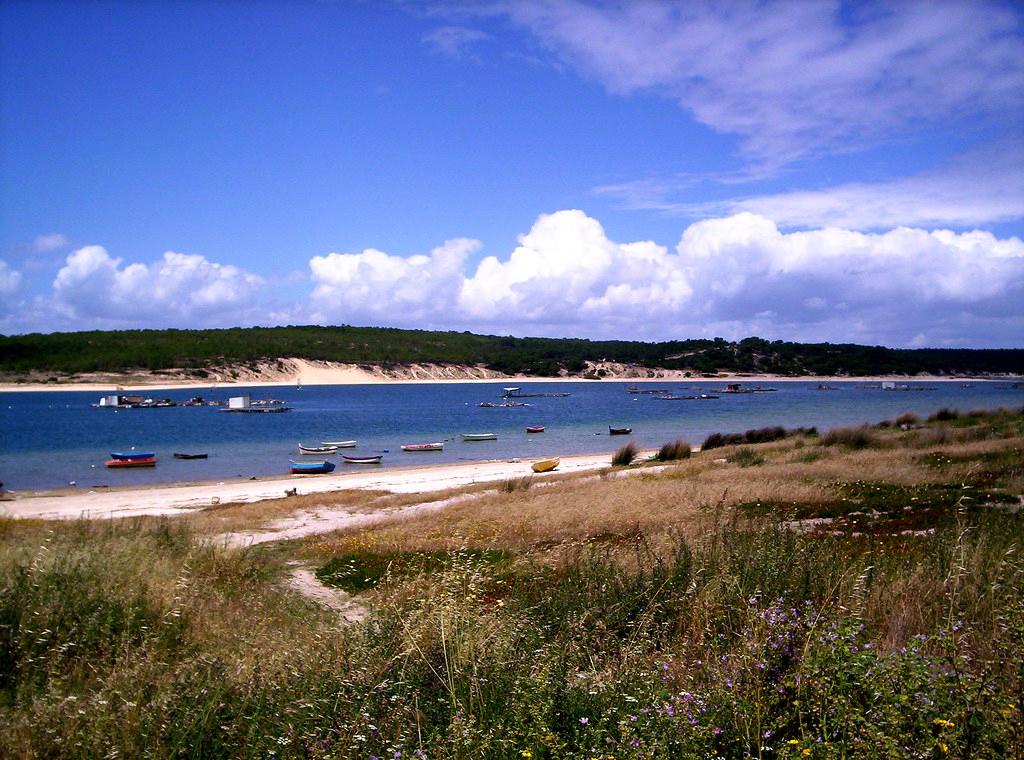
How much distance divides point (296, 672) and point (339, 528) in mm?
13591

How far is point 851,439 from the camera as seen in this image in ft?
86.2

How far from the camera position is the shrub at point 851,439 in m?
25.3

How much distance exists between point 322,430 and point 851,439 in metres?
51.4

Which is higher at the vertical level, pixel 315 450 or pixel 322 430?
pixel 315 450

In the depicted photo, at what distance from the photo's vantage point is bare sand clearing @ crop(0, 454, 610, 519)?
87.8ft

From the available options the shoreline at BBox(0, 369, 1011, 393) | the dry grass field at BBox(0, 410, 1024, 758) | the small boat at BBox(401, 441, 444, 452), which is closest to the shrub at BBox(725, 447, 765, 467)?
the dry grass field at BBox(0, 410, 1024, 758)

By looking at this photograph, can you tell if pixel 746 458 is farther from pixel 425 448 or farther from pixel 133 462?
pixel 133 462

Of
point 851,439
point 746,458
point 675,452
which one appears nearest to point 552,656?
point 746,458

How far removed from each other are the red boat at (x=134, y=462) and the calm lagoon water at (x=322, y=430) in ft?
3.04

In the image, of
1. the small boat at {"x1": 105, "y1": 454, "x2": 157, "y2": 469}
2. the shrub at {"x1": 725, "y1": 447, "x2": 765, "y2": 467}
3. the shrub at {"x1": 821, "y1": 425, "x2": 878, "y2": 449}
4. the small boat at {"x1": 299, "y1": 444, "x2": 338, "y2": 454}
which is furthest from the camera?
the small boat at {"x1": 299, "y1": 444, "x2": 338, "y2": 454}

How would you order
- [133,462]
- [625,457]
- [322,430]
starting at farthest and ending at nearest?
[322,430] < [133,462] < [625,457]

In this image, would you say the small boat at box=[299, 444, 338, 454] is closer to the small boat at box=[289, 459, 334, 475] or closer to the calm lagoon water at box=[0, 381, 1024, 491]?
the calm lagoon water at box=[0, 381, 1024, 491]

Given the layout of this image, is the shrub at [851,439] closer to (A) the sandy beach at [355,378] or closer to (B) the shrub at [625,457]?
(B) the shrub at [625,457]

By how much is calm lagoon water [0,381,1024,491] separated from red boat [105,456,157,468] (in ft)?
3.04
